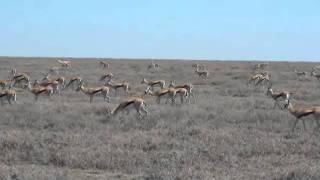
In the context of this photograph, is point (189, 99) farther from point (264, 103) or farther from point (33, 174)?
point (33, 174)

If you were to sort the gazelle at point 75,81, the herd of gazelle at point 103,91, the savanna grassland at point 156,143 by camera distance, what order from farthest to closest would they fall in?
the gazelle at point 75,81 → the herd of gazelle at point 103,91 → the savanna grassland at point 156,143

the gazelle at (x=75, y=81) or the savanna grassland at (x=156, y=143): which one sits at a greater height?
the gazelle at (x=75, y=81)

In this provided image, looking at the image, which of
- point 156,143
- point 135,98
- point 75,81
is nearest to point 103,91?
point 135,98

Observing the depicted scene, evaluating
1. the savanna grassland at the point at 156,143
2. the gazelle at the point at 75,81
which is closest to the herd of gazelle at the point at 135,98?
the gazelle at the point at 75,81

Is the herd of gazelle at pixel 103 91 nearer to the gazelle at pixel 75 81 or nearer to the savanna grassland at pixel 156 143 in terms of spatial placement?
the gazelle at pixel 75 81

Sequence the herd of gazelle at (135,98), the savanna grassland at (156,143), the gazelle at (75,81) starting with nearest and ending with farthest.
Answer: the savanna grassland at (156,143)
the herd of gazelle at (135,98)
the gazelle at (75,81)

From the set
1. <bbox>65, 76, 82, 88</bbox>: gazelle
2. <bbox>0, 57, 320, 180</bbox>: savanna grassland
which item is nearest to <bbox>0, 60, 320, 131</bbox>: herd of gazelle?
<bbox>65, 76, 82, 88</bbox>: gazelle

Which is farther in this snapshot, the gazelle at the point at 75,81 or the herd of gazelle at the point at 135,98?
the gazelle at the point at 75,81

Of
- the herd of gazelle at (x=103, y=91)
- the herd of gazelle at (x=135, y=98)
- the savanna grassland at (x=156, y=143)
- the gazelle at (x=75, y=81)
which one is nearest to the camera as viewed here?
the savanna grassland at (x=156, y=143)

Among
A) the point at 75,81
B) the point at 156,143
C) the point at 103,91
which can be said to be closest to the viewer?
the point at 156,143

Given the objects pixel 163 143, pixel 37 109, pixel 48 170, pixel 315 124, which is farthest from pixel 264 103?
pixel 48 170

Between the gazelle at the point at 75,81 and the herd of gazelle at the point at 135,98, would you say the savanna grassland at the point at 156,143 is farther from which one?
the gazelle at the point at 75,81

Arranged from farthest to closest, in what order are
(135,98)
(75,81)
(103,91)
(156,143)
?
(75,81) < (103,91) < (135,98) < (156,143)

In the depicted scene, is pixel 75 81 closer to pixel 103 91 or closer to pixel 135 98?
pixel 103 91
